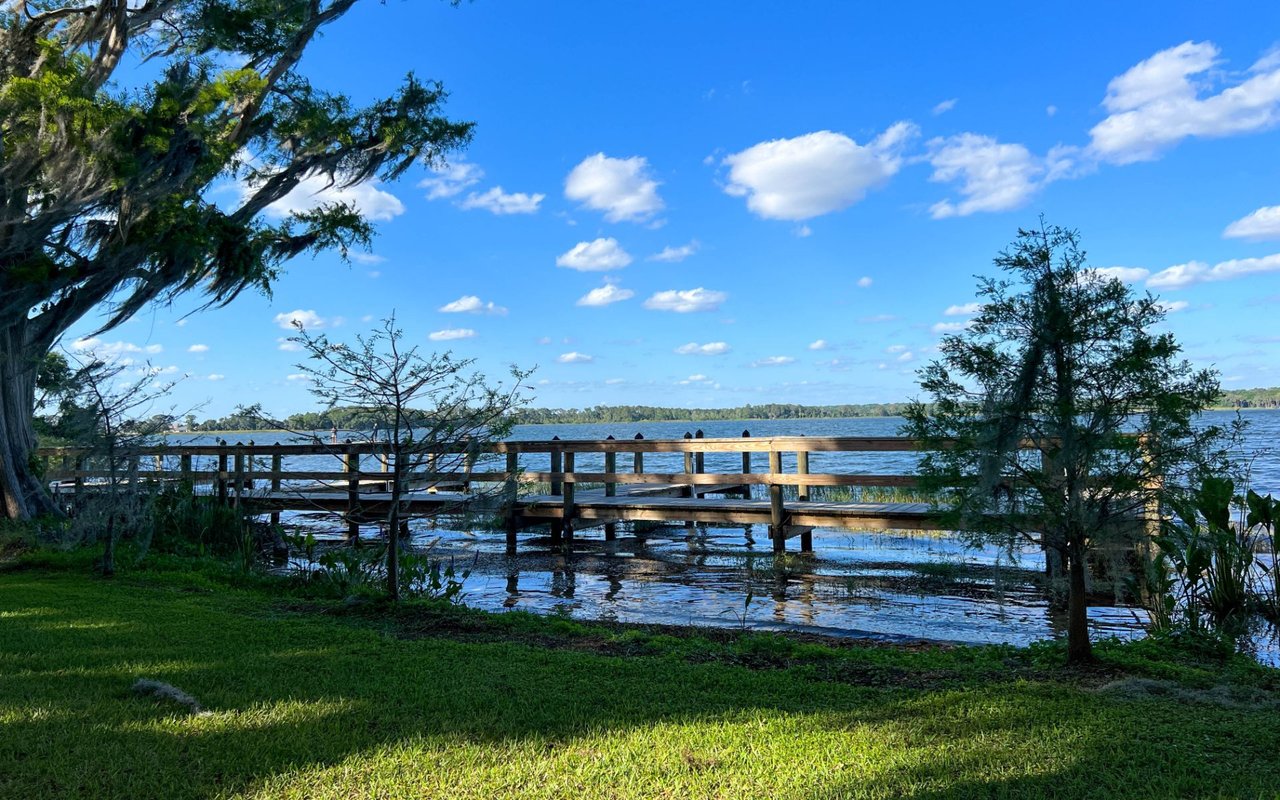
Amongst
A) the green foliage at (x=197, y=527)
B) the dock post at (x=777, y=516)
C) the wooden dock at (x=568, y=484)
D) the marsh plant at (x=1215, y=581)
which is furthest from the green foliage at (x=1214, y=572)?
the green foliage at (x=197, y=527)

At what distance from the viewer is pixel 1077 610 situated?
5238 mm

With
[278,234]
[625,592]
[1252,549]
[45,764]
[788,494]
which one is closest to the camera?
[45,764]

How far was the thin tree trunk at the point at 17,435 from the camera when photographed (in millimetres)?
11961

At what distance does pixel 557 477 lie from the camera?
13.9 m

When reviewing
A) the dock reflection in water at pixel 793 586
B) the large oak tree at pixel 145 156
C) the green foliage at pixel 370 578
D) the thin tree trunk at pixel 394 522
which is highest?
the large oak tree at pixel 145 156

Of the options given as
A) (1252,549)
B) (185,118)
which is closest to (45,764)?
(1252,549)

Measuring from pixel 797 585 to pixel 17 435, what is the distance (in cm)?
1182

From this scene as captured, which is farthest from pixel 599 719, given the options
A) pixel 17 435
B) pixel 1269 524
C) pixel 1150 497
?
pixel 17 435

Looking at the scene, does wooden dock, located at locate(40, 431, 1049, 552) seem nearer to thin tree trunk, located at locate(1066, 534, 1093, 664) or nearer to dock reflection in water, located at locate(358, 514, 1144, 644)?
dock reflection in water, located at locate(358, 514, 1144, 644)

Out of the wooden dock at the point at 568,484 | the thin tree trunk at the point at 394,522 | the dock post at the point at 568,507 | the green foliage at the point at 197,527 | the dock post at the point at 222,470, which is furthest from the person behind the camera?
the dock post at the point at 222,470

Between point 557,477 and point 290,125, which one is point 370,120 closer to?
point 290,125

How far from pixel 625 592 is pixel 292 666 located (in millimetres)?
5272

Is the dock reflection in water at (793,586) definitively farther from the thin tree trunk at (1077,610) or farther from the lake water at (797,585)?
Result: the thin tree trunk at (1077,610)

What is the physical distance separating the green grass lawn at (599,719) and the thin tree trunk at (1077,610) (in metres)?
0.16
